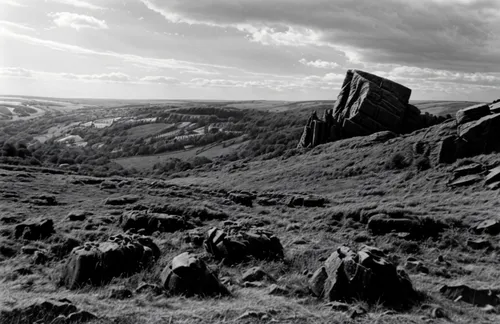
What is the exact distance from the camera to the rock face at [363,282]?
9648 mm

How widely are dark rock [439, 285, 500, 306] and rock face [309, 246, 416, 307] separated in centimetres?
109

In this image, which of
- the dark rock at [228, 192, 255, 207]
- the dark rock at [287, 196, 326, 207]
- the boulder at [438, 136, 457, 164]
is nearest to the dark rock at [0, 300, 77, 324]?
the dark rock at [228, 192, 255, 207]

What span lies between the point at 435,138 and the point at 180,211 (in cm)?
3059

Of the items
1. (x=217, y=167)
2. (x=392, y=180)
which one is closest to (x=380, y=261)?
(x=392, y=180)

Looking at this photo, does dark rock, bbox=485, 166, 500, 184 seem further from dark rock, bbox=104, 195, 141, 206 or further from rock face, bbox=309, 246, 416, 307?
dark rock, bbox=104, 195, 141, 206

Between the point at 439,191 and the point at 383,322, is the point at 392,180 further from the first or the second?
the point at 383,322

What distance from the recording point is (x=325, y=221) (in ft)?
67.9

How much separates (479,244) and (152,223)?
1480cm

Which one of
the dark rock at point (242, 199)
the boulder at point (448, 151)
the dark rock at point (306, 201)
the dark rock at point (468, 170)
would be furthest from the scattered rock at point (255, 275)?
the boulder at point (448, 151)

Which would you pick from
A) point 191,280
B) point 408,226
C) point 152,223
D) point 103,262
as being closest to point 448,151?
point 408,226

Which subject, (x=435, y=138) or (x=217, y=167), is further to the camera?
(x=217, y=167)

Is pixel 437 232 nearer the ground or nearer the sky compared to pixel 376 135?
nearer the ground

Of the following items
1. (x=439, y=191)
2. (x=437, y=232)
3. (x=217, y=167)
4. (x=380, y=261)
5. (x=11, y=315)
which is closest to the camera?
(x=11, y=315)

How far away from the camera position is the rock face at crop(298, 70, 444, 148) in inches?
2403
